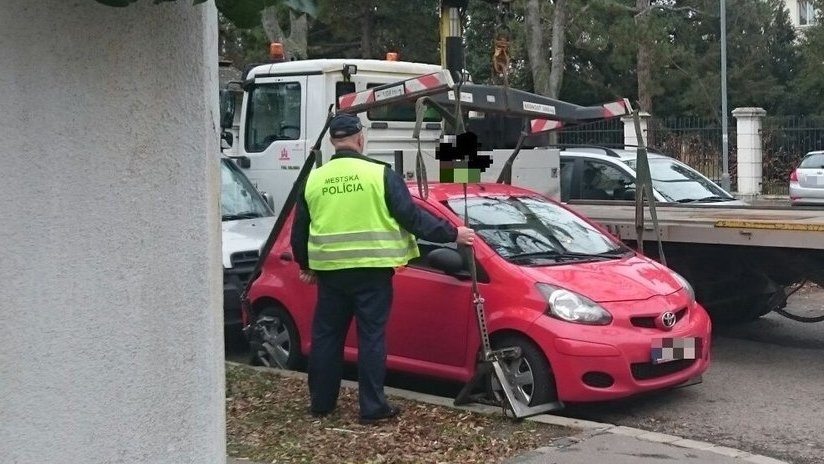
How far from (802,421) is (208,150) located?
15.9 feet

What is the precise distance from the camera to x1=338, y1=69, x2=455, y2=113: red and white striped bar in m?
7.11

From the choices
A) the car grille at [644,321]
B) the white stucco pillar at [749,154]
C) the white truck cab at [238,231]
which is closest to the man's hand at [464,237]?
the car grille at [644,321]

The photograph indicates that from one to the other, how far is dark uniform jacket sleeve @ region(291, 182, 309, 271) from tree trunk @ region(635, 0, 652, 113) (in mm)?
28200

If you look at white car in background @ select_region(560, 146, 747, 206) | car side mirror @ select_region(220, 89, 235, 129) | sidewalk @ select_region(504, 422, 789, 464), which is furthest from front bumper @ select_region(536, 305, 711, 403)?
car side mirror @ select_region(220, 89, 235, 129)

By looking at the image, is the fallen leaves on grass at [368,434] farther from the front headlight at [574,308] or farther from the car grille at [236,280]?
the car grille at [236,280]

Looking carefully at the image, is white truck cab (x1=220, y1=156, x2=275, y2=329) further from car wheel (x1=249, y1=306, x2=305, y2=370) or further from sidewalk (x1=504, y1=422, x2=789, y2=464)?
sidewalk (x1=504, y1=422, x2=789, y2=464)

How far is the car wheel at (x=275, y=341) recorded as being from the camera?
8539 millimetres

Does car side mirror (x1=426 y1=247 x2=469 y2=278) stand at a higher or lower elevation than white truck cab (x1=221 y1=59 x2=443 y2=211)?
lower

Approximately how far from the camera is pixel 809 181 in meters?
23.9

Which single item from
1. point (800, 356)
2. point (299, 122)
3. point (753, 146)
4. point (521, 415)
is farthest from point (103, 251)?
point (753, 146)

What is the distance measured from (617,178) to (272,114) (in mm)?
4197

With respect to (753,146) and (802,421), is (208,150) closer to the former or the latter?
(802,421)

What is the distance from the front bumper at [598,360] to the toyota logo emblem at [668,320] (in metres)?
0.15

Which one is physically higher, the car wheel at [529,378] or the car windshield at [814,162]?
the car windshield at [814,162]
